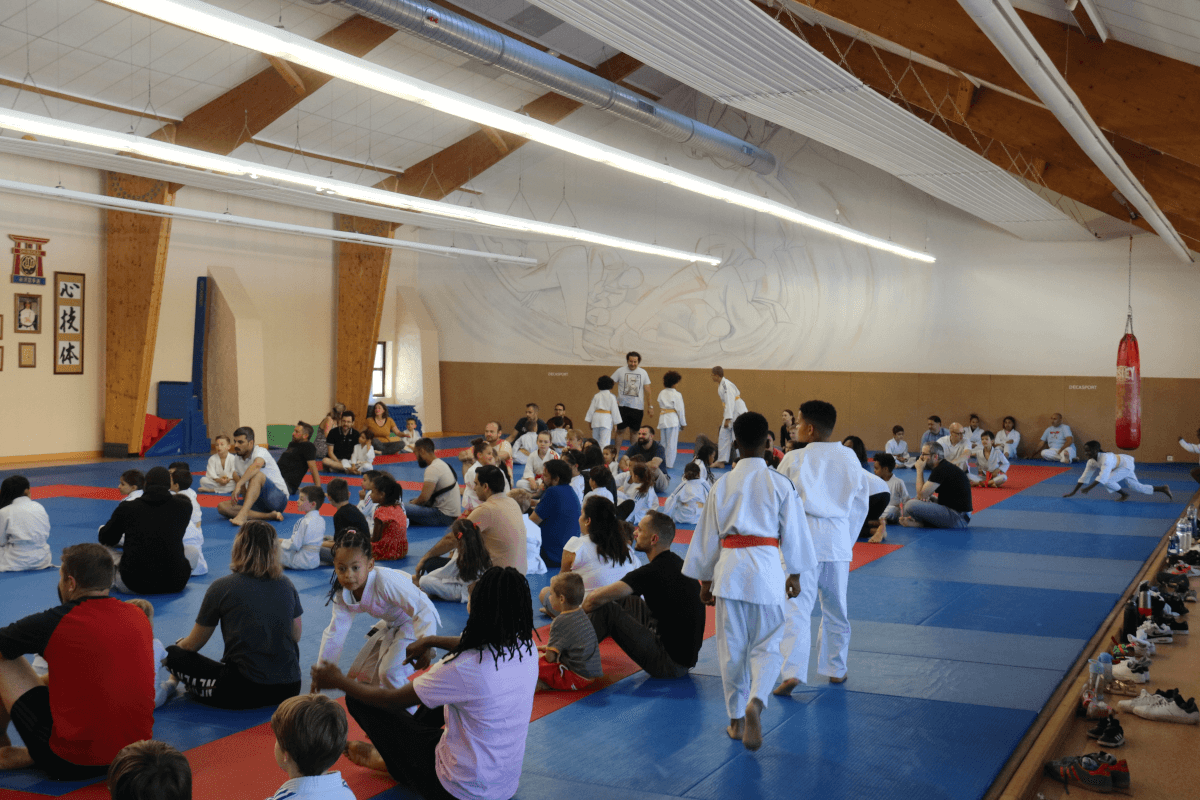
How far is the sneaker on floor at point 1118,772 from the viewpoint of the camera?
14.3 ft

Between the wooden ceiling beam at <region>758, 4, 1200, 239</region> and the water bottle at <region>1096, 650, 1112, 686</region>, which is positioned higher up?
the wooden ceiling beam at <region>758, 4, 1200, 239</region>

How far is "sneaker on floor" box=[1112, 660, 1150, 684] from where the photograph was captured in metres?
5.82

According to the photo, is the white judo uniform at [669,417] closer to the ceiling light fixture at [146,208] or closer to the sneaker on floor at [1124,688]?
the ceiling light fixture at [146,208]

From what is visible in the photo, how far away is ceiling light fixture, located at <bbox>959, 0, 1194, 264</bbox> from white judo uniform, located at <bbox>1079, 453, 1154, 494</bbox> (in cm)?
582

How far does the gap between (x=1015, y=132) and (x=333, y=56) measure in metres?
7.21

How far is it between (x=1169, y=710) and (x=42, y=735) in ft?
18.1

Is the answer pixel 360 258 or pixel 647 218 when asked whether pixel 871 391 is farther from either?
pixel 360 258

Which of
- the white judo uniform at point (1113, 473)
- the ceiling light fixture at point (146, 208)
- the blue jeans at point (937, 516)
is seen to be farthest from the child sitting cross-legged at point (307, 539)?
the white judo uniform at point (1113, 473)

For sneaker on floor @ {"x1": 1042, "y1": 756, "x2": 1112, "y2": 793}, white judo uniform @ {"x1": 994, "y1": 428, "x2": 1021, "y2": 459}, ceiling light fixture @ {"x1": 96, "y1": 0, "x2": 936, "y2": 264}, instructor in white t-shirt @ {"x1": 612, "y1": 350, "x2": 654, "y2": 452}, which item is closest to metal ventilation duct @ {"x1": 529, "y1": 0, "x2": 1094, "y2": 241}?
ceiling light fixture @ {"x1": 96, "y1": 0, "x2": 936, "y2": 264}

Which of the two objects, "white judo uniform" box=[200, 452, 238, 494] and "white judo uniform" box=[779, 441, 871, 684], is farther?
"white judo uniform" box=[200, 452, 238, 494]

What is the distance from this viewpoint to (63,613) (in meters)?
3.96

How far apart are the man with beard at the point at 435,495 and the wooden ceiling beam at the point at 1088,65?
568 centimetres

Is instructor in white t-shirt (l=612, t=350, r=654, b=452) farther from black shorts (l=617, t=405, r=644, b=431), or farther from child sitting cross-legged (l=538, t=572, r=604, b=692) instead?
child sitting cross-legged (l=538, t=572, r=604, b=692)

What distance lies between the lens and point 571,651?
5395 millimetres
